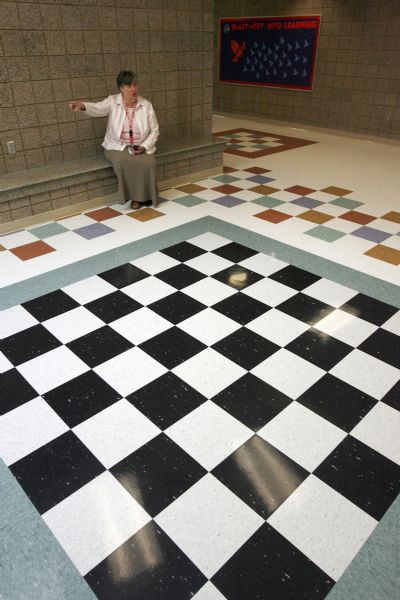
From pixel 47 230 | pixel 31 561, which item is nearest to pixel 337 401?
pixel 31 561

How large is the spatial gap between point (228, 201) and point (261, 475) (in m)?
3.28

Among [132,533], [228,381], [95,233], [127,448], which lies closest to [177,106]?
[95,233]

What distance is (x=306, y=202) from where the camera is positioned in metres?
4.48

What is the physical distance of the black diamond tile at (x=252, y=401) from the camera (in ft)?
6.30

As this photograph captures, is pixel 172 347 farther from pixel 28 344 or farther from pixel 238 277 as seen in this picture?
pixel 238 277

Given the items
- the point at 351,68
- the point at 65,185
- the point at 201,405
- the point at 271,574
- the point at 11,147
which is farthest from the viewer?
the point at 351,68

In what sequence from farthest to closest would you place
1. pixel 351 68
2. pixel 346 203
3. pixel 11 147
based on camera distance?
1. pixel 351 68
2. pixel 346 203
3. pixel 11 147

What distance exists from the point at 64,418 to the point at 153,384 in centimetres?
43

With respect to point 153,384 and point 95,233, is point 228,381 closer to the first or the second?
point 153,384

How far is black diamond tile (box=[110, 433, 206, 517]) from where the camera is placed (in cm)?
159

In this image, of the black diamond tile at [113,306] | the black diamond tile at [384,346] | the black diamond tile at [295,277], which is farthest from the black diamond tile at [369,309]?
the black diamond tile at [113,306]

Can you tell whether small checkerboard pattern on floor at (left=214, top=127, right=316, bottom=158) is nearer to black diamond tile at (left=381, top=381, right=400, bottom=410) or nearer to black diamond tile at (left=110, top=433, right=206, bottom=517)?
black diamond tile at (left=381, top=381, right=400, bottom=410)

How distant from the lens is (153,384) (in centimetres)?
210

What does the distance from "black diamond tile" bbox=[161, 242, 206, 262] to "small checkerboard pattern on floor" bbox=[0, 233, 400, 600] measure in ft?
1.38
